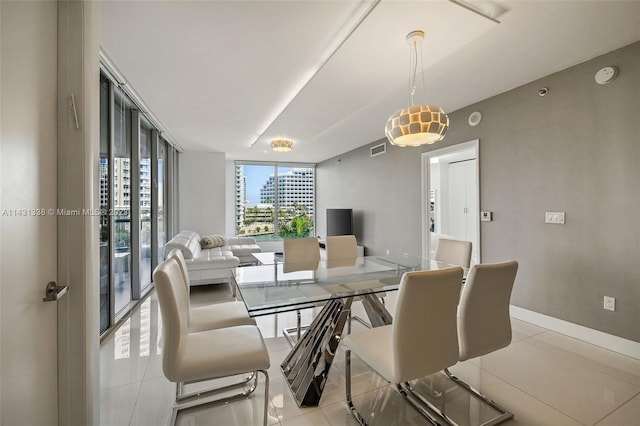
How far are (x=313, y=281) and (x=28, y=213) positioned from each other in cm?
162

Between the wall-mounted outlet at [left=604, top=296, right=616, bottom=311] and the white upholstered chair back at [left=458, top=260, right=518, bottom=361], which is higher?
the white upholstered chair back at [left=458, top=260, right=518, bottom=361]

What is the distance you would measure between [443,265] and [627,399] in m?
1.40

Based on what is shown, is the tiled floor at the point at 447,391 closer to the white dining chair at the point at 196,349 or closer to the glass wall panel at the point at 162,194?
the white dining chair at the point at 196,349

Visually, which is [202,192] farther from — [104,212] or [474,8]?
[474,8]

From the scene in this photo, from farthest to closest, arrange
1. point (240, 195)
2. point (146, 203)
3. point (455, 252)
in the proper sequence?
1. point (240, 195)
2. point (146, 203)
3. point (455, 252)

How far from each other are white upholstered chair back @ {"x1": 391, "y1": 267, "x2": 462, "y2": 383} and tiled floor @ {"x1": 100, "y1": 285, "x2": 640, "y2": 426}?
1.73ft

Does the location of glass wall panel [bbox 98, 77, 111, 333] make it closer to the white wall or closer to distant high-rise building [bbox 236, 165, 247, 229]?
the white wall

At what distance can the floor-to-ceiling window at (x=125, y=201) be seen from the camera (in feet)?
8.93

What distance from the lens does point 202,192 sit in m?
6.64

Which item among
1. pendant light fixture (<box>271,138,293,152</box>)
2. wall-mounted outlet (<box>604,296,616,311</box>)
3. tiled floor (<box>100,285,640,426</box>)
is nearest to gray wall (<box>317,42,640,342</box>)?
wall-mounted outlet (<box>604,296,616,311</box>)

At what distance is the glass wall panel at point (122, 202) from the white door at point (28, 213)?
6.43 feet

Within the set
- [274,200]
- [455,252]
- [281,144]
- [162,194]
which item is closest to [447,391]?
[455,252]

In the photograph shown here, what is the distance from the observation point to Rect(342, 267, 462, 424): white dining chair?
129 cm

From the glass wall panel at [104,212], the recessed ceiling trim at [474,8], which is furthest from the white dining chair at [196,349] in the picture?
the recessed ceiling trim at [474,8]
